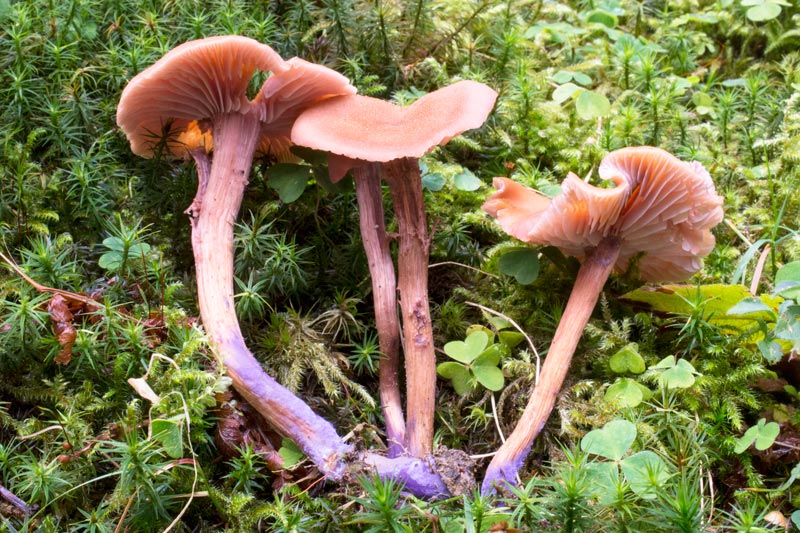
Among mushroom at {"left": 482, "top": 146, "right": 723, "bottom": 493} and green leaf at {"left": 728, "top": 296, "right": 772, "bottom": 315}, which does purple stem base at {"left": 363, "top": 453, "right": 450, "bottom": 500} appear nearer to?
mushroom at {"left": 482, "top": 146, "right": 723, "bottom": 493}

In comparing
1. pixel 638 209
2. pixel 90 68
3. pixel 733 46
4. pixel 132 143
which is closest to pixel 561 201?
pixel 638 209

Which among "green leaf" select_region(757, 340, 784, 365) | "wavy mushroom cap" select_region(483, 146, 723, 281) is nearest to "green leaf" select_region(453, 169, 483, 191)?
"wavy mushroom cap" select_region(483, 146, 723, 281)

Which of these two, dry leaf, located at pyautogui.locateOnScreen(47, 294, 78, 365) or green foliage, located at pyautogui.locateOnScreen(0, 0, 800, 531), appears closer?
green foliage, located at pyautogui.locateOnScreen(0, 0, 800, 531)

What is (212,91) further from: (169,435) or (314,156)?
(169,435)

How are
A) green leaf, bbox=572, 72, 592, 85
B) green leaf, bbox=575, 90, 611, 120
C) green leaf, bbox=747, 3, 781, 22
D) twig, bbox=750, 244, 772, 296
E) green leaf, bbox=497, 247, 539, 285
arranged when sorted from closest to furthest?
twig, bbox=750, 244, 772, 296 → green leaf, bbox=497, 247, 539, 285 → green leaf, bbox=575, 90, 611, 120 → green leaf, bbox=572, 72, 592, 85 → green leaf, bbox=747, 3, 781, 22

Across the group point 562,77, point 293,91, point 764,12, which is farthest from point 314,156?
point 764,12

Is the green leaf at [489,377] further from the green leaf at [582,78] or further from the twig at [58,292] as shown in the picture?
the green leaf at [582,78]

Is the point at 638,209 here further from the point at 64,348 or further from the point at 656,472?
the point at 64,348

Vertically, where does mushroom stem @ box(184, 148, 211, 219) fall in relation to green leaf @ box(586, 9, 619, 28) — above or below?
below

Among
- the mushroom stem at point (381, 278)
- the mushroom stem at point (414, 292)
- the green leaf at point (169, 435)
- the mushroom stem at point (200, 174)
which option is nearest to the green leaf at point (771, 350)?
the mushroom stem at point (414, 292)
